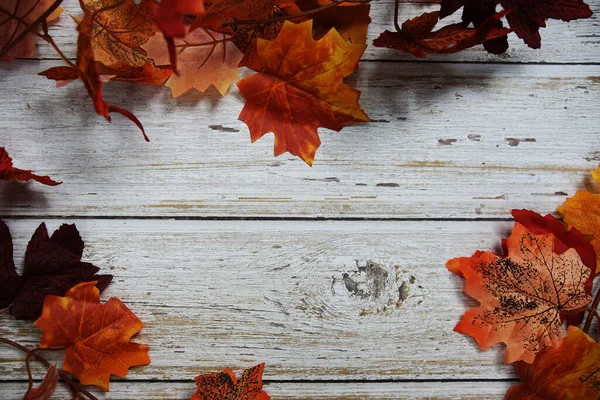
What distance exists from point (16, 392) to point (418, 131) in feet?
2.11

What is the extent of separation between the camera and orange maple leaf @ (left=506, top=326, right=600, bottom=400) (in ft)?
2.33

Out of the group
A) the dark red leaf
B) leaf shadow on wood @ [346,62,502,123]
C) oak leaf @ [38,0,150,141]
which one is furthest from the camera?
leaf shadow on wood @ [346,62,502,123]

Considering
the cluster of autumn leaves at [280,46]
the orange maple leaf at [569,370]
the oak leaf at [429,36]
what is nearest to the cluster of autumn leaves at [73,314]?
the cluster of autumn leaves at [280,46]

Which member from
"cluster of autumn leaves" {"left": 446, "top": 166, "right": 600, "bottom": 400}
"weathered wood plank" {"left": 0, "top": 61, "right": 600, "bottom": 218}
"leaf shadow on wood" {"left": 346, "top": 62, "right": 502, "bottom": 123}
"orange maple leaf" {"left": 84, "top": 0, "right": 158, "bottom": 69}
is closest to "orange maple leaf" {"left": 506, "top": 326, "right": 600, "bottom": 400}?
"cluster of autumn leaves" {"left": 446, "top": 166, "right": 600, "bottom": 400}

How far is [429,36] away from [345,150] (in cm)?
18

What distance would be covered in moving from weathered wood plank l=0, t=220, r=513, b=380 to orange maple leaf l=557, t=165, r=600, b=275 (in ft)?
0.56

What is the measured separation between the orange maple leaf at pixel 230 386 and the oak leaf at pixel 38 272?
8.2 inches

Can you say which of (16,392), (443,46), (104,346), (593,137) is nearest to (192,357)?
(104,346)

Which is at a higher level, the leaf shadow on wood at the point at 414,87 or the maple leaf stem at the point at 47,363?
the leaf shadow on wood at the point at 414,87

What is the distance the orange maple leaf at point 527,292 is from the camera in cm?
70

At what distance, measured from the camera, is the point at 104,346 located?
704 mm

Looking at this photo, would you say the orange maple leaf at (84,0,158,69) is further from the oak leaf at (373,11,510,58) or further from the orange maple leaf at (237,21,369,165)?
the oak leaf at (373,11,510,58)

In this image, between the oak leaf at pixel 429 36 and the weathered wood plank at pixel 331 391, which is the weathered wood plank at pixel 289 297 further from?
the oak leaf at pixel 429 36

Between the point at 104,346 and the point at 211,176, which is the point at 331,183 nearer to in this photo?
the point at 211,176
